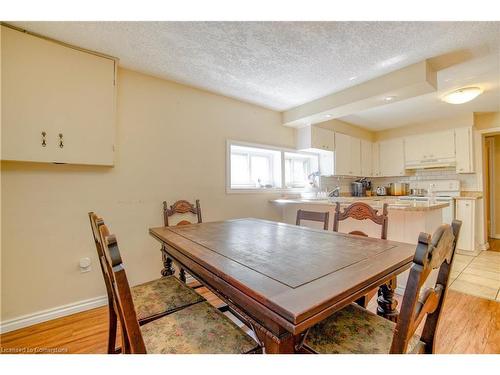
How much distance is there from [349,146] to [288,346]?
4.33m

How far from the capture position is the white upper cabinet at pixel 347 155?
13.8 feet

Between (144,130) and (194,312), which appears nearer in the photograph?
(194,312)

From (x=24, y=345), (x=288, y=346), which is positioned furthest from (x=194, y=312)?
(x=24, y=345)

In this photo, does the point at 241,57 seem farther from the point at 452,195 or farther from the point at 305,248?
the point at 452,195

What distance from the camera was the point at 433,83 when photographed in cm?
228

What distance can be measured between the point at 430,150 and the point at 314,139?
2.39 meters

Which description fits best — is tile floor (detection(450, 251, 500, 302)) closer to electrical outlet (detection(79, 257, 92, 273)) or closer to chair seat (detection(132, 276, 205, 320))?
chair seat (detection(132, 276, 205, 320))

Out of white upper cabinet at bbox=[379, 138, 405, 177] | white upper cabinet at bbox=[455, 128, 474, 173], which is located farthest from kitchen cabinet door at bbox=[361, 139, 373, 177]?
white upper cabinet at bbox=[455, 128, 474, 173]

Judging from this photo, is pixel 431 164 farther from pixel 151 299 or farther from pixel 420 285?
pixel 151 299

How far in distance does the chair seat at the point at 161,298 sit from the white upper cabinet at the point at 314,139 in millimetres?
2991

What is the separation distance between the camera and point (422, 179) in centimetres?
470

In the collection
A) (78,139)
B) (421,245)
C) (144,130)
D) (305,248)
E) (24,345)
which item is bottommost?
(24,345)

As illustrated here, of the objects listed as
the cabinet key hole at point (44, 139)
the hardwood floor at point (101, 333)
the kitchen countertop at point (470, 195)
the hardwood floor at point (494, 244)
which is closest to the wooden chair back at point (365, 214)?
the hardwood floor at point (101, 333)
